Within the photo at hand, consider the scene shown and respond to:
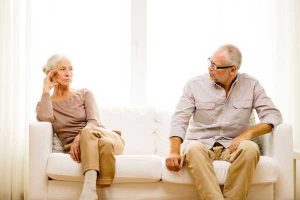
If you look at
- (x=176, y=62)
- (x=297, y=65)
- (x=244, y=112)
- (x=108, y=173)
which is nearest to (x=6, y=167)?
(x=108, y=173)

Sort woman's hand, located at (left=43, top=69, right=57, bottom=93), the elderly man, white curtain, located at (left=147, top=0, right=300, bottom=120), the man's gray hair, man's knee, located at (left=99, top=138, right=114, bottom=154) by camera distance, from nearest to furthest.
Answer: man's knee, located at (left=99, top=138, right=114, bottom=154) → the elderly man → the man's gray hair → woman's hand, located at (left=43, top=69, right=57, bottom=93) → white curtain, located at (left=147, top=0, right=300, bottom=120)

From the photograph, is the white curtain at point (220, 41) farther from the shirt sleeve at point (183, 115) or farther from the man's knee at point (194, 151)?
the man's knee at point (194, 151)

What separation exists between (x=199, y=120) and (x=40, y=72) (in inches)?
55.7

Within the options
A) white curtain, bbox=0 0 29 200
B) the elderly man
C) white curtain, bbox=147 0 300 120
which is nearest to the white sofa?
the elderly man

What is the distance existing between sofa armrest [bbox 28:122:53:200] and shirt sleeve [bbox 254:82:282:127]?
4.28 feet

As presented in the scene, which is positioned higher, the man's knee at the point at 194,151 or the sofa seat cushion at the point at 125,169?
the man's knee at the point at 194,151

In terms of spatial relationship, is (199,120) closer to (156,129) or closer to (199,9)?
(156,129)

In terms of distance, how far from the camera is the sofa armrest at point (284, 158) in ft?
8.94

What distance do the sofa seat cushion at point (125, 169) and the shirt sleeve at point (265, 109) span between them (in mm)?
703

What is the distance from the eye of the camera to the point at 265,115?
113 inches

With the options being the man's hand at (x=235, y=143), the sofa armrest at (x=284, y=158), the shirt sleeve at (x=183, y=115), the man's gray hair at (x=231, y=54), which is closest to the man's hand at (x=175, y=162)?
the shirt sleeve at (x=183, y=115)

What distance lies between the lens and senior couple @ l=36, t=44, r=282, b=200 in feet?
8.27

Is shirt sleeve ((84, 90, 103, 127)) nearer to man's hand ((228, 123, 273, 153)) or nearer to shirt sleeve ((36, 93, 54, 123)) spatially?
shirt sleeve ((36, 93, 54, 123))

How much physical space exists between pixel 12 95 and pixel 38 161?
1.06 m
